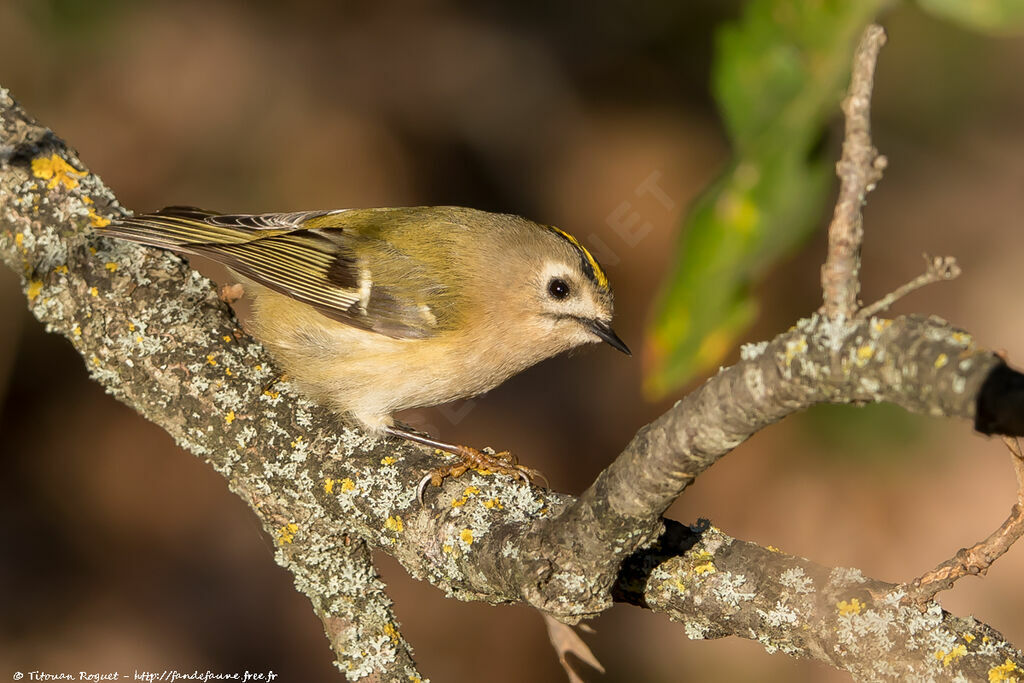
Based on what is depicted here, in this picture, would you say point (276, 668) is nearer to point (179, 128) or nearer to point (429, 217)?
point (429, 217)

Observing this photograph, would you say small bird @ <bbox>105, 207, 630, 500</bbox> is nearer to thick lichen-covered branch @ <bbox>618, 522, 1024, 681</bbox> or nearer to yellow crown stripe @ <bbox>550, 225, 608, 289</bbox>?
yellow crown stripe @ <bbox>550, 225, 608, 289</bbox>

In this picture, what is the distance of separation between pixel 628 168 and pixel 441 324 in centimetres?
316

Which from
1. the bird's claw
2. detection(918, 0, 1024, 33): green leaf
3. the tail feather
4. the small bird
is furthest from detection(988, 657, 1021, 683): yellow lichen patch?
the tail feather

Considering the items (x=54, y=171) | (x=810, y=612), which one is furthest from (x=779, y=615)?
(x=54, y=171)

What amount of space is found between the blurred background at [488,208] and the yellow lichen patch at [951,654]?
2037 mm

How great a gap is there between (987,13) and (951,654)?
130 cm

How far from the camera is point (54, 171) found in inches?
109

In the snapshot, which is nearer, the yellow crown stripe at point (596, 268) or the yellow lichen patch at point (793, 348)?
the yellow lichen patch at point (793, 348)

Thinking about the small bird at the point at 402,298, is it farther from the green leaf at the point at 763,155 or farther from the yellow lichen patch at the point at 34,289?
the green leaf at the point at 763,155

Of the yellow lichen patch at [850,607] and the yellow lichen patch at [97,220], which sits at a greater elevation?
the yellow lichen patch at [97,220]

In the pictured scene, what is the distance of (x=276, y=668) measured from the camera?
4.29 metres

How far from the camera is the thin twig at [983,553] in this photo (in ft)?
4.55

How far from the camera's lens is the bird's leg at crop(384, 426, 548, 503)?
2.30m

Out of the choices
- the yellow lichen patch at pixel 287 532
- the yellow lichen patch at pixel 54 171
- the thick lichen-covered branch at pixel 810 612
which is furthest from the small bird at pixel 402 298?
the thick lichen-covered branch at pixel 810 612
